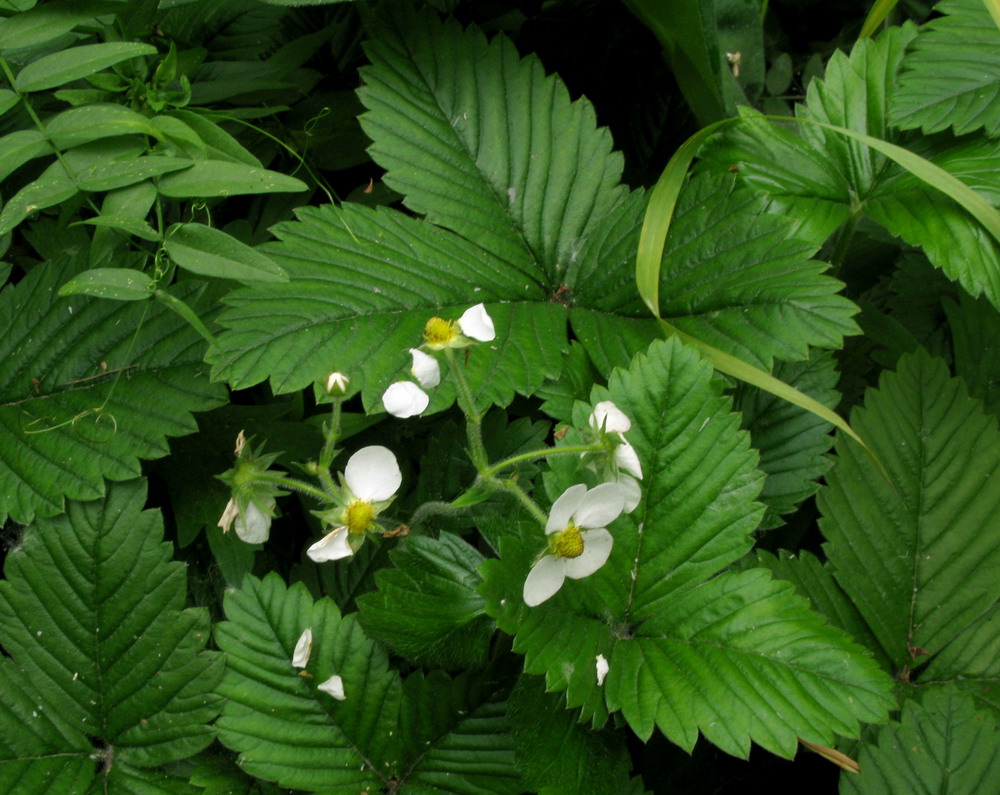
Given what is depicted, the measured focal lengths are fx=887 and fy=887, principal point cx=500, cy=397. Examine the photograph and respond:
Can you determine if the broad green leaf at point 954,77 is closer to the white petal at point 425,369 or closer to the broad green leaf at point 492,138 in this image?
the broad green leaf at point 492,138

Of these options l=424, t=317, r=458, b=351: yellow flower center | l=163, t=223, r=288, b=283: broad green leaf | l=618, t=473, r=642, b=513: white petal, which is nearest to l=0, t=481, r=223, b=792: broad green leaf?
l=163, t=223, r=288, b=283: broad green leaf

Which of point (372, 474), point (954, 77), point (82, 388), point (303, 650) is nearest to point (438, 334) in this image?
point (372, 474)

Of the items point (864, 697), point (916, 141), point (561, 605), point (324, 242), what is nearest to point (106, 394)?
point (324, 242)

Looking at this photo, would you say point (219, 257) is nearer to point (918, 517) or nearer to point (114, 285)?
point (114, 285)

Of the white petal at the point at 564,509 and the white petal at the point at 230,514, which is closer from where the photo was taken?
the white petal at the point at 564,509

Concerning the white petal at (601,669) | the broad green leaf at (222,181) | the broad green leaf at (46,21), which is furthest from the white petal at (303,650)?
the broad green leaf at (46,21)

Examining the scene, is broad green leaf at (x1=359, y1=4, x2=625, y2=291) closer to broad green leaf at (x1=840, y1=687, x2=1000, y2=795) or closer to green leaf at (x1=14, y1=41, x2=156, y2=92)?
green leaf at (x1=14, y1=41, x2=156, y2=92)
